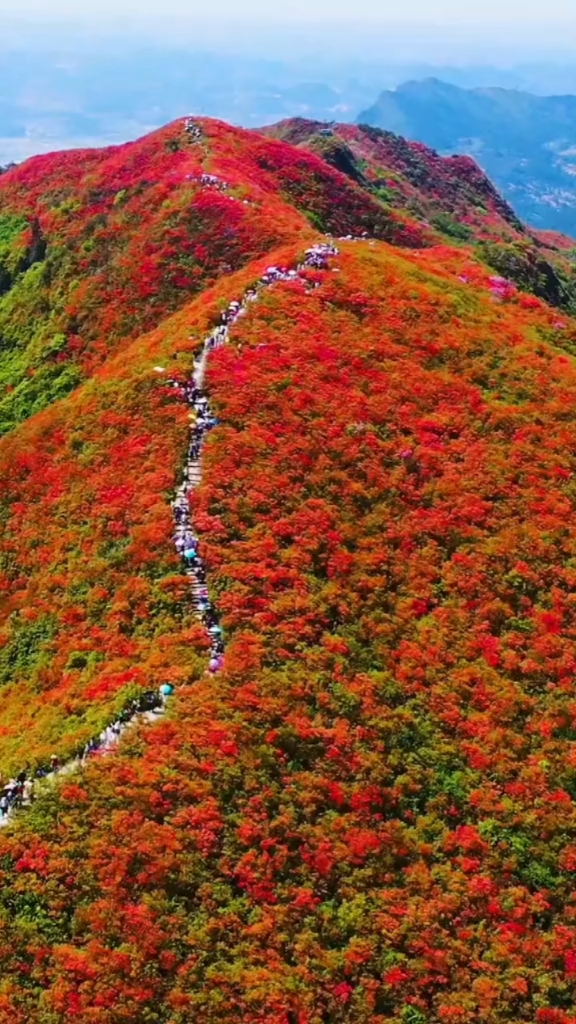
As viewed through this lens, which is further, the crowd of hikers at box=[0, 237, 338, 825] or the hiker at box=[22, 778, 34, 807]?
the crowd of hikers at box=[0, 237, 338, 825]

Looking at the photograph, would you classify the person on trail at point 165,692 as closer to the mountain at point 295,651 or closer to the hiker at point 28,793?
the mountain at point 295,651

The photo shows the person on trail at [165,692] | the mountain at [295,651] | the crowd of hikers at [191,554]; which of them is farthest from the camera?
the person on trail at [165,692]

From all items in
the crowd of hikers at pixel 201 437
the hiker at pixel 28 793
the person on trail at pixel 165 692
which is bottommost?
the hiker at pixel 28 793

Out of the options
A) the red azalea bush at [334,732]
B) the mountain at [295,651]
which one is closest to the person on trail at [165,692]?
the mountain at [295,651]

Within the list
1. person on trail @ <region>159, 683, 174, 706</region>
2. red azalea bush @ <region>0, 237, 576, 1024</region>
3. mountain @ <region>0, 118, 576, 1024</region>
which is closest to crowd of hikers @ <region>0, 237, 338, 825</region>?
person on trail @ <region>159, 683, 174, 706</region>

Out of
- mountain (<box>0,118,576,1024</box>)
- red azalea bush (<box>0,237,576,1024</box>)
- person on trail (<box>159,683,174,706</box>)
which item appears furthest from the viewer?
person on trail (<box>159,683,174,706</box>)

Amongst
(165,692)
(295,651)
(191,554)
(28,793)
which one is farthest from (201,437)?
(28,793)

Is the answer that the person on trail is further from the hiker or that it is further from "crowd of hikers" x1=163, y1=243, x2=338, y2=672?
the hiker

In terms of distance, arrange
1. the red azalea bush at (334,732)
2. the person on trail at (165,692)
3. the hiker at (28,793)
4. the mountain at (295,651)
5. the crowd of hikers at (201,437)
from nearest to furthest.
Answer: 1. the red azalea bush at (334,732)
2. the mountain at (295,651)
3. the hiker at (28,793)
4. the person on trail at (165,692)
5. the crowd of hikers at (201,437)
